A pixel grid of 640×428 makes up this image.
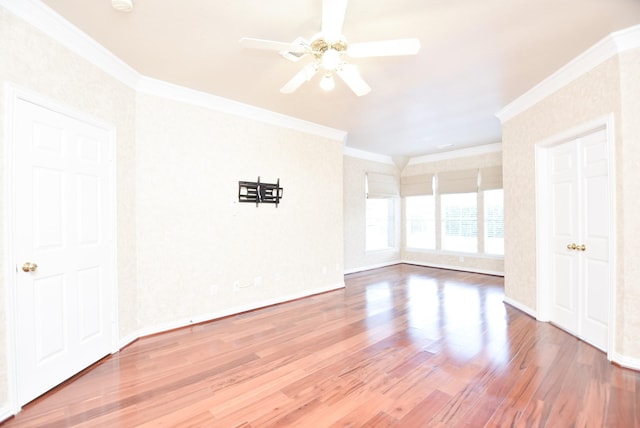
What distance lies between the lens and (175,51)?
258cm

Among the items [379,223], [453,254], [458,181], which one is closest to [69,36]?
[379,223]

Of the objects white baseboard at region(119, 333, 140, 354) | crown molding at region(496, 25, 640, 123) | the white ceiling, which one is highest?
the white ceiling

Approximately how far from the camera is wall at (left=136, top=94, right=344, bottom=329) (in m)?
3.19

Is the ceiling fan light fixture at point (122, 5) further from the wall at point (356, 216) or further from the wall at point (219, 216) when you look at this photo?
the wall at point (356, 216)

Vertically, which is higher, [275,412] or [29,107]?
[29,107]

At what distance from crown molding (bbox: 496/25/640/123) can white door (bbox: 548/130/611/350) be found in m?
0.63

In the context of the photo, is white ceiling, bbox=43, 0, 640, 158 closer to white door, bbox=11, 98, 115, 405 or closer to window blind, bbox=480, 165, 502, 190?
white door, bbox=11, 98, 115, 405

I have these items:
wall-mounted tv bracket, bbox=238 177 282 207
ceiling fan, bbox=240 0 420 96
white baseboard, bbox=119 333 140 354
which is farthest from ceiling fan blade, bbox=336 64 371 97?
white baseboard, bbox=119 333 140 354

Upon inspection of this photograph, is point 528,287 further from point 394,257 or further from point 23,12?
point 23,12

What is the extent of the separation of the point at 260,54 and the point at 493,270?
6253 millimetres

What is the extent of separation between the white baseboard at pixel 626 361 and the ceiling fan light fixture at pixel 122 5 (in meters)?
4.65

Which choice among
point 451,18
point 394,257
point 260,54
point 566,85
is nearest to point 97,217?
point 260,54

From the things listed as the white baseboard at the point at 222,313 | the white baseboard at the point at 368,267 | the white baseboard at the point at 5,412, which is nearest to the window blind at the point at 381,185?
the white baseboard at the point at 368,267

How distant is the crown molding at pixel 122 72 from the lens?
1991mm
